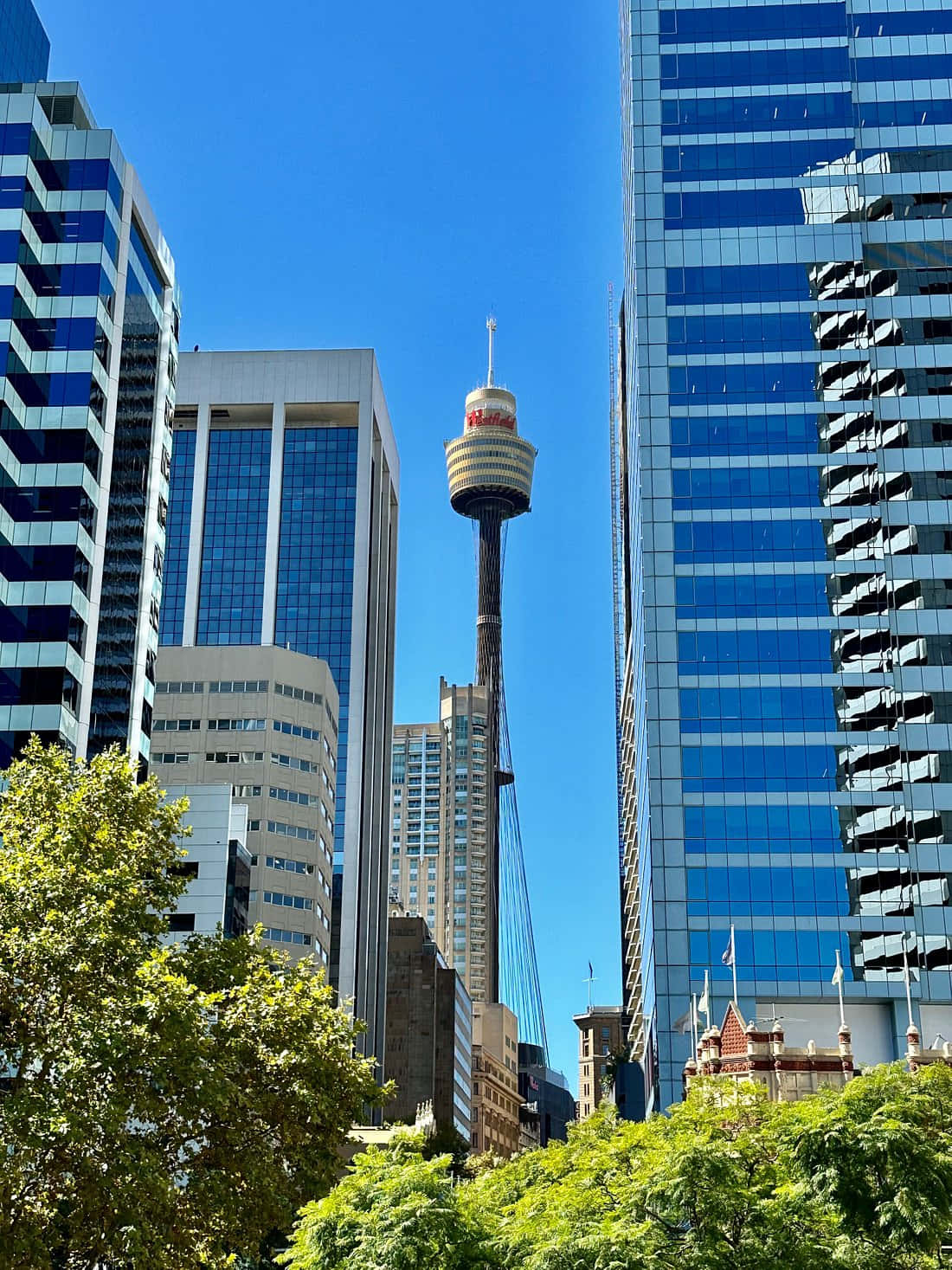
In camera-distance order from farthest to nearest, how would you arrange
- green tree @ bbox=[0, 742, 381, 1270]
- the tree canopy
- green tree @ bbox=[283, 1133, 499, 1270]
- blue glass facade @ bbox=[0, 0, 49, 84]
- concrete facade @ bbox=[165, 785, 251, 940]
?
blue glass facade @ bbox=[0, 0, 49, 84]
concrete facade @ bbox=[165, 785, 251, 940]
green tree @ bbox=[283, 1133, 499, 1270]
the tree canopy
green tree @ bbox=[0, 742, 381, 1270]

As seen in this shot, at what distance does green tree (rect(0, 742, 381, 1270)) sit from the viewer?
36000 mm

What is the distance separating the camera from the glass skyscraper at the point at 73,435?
9956 cm

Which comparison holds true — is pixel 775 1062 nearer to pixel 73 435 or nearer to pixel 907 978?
pixel 907 978

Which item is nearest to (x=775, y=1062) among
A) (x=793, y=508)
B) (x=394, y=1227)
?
(x=793, y=508)

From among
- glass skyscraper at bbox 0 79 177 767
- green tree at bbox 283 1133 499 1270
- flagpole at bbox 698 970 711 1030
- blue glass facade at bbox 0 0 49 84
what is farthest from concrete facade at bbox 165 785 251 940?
green tree at bbox 283 1133 499 1270

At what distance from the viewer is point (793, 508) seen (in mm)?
127375

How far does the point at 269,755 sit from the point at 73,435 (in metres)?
74.6

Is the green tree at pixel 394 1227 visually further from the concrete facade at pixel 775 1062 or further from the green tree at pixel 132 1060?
the concrete facade at pixel 775 1062

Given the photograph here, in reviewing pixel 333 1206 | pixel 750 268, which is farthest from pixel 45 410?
pixel 333 1206

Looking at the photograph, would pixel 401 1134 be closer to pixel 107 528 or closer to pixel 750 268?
pixel 107 528

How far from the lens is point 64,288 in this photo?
10638 cm

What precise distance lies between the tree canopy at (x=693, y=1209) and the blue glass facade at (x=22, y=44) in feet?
344

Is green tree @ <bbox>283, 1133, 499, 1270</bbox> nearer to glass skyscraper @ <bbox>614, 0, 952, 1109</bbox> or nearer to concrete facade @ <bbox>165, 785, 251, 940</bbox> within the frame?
glass skyscraper @ <bbox>614, 0, 952, 1109</bbox>

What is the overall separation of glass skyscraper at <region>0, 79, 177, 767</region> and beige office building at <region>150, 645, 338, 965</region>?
55798 millimetres
